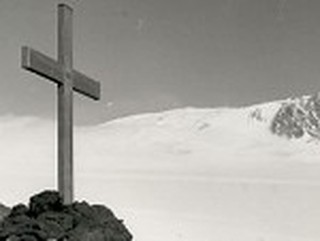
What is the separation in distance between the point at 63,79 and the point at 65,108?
0.50m

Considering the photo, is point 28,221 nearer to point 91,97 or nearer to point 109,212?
point 109,212

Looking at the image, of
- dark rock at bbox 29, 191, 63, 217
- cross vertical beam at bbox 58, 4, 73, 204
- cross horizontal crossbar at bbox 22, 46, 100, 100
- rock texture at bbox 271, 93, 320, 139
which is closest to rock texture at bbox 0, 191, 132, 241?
dark rock at bbox 29, 191, 63, 217

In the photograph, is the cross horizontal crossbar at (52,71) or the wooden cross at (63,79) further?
the wooden cross at (63,79)

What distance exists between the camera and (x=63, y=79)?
17922 mm

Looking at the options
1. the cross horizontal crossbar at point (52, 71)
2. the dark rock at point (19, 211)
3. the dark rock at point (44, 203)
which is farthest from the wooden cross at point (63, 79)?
the dark rock at point (19, 211)

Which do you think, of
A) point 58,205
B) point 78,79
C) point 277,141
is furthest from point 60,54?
point 277,141

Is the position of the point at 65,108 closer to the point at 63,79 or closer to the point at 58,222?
the point at 63,79

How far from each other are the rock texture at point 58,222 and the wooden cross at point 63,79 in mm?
570

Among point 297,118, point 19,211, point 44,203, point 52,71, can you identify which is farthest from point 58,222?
point 297,118

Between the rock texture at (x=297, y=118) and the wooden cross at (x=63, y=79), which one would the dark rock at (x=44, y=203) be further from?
the rock texture at (x=297, y=118)

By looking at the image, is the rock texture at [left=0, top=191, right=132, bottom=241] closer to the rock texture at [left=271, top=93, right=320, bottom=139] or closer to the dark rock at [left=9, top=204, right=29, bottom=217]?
the dark rock at [left=9, top=204, right=29, bottom=217]

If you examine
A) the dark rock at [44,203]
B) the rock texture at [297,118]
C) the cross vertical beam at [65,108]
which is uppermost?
the rock texture at [297,118]

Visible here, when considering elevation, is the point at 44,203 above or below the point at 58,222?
above

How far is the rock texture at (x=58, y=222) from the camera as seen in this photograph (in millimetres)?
15617
